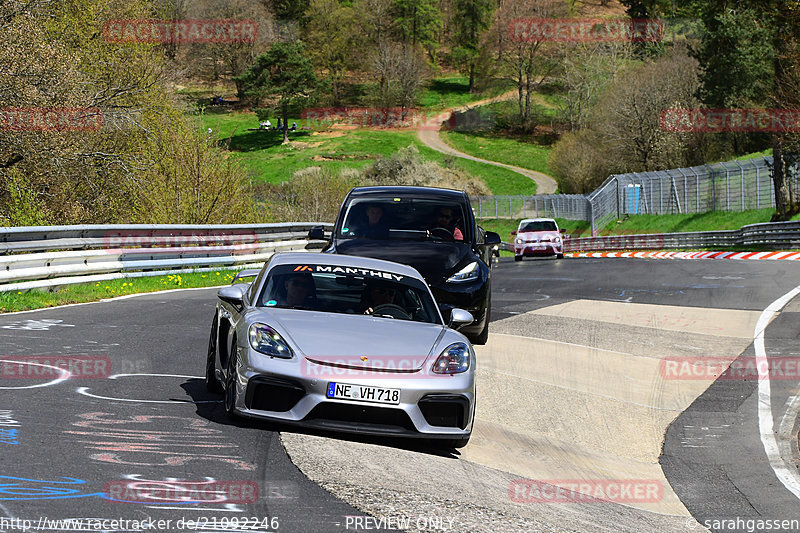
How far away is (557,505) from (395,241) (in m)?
6.53

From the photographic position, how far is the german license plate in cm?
664

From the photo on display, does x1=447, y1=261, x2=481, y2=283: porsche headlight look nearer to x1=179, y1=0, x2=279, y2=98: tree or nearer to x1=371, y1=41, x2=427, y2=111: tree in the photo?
x1=371, y1=41, x2=427, y2=111: tree

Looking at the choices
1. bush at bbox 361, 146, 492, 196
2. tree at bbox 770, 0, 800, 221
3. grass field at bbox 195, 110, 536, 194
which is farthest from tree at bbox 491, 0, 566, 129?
tree at bbox 770, 0, 800, 221

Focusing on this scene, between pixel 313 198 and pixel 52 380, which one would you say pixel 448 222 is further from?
pixel 313 198

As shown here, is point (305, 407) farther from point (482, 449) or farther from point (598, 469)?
point (598, 469)

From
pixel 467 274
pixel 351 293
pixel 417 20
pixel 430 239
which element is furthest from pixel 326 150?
pixel 351 293

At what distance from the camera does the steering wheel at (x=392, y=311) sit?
26.6 ft

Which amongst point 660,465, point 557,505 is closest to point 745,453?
point 660,465

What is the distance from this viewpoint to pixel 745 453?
8719 millimetres

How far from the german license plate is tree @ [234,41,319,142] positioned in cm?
11868

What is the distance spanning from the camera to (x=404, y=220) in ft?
41.9

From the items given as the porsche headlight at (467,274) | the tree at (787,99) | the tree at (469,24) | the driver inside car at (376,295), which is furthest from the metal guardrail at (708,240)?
the tree at (469,24)

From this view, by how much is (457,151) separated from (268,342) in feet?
381

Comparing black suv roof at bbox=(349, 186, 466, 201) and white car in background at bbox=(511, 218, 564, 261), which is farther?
white car in background at bbox=(511, 218, 564, 261)
